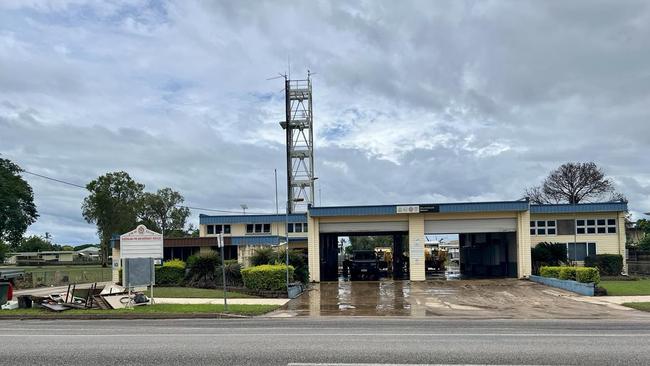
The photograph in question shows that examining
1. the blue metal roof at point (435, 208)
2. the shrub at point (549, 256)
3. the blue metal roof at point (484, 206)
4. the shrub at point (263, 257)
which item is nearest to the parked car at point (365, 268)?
the blue metal roof at point (435, 208)

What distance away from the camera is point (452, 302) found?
78.2 feet

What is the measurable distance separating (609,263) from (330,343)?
31367mm

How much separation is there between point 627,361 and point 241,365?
5914mm

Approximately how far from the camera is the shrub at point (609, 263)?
3716cm

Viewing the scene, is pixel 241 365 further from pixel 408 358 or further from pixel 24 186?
pixel 24 186

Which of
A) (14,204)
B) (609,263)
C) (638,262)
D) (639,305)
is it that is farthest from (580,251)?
(14,204)

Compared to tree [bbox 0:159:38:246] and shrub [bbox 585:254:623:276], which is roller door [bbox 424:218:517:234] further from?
tree [bbox 0:159:38:246]

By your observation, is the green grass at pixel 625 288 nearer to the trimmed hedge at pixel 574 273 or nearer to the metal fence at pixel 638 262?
the trimmed hedge at pixel 574 273

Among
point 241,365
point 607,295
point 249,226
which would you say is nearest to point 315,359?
point 241,365

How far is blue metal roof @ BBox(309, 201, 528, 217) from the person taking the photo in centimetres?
3594

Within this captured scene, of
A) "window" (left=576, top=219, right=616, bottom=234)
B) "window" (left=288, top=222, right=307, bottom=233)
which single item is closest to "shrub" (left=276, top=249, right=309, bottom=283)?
"window" (left=288, top=222, right=307, bottom=233)

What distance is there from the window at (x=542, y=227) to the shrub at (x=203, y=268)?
841 inches

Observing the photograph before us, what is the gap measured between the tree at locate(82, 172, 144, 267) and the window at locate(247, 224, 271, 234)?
117 feet

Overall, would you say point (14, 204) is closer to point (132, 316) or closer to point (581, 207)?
point (132, 316)
